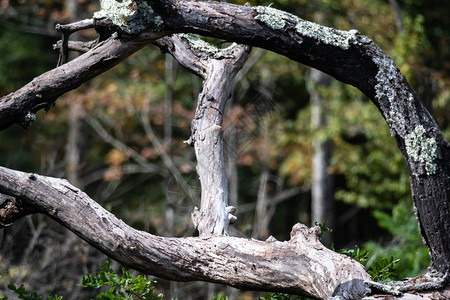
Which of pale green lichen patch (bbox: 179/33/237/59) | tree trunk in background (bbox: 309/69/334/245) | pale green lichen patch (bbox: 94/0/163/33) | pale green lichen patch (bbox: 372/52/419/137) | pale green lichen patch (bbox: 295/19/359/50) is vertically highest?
tree trunk in background (bbox: 309/69/334/245)

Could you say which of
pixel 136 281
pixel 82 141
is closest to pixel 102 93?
pixel 82 141

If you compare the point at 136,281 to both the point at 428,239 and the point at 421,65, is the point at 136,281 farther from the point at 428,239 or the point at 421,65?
the point at 421,65

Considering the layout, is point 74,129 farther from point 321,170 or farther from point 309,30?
point 309,30

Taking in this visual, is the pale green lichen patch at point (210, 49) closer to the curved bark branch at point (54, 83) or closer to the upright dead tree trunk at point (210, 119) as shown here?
the upright dead tree trunk at point (210, 119)

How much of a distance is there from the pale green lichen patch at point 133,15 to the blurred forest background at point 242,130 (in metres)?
3.73

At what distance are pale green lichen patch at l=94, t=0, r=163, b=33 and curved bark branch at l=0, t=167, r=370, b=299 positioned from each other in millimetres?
665

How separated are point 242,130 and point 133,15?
548 cm

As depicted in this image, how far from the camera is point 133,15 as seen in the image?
2.16m

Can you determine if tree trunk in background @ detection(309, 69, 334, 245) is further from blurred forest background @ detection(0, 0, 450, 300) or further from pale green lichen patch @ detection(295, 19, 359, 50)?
pale green lichen patch @ detection(295, 19, 359, 50)

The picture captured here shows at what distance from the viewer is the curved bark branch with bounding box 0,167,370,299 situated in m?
2.15

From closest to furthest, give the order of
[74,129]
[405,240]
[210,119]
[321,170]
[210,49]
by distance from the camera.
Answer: [210,119], [210,49], [405,240], [321,170], [74,129]

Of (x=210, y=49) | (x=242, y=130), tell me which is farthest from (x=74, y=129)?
(x=210, y=49)

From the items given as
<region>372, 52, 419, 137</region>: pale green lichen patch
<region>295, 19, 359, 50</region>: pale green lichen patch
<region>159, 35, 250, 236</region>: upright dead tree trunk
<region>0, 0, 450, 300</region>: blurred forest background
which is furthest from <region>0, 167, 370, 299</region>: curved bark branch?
<region>0, 0, 450, 300</region>: blurred forest background

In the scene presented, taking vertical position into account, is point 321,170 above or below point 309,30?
above
